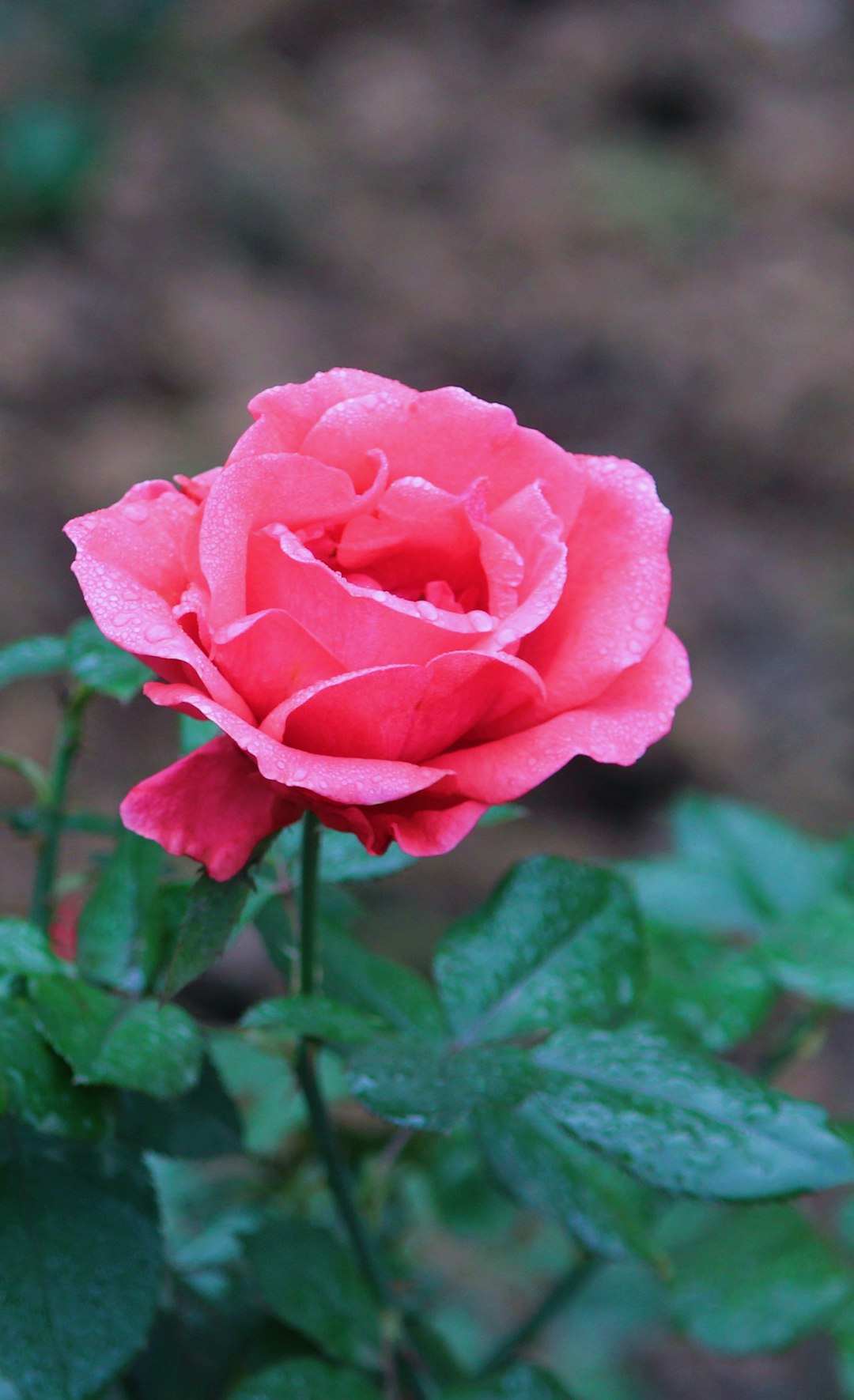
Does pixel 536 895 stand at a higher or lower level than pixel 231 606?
lower

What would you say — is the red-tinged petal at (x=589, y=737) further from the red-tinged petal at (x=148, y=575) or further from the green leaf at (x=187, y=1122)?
the green leaf at (x=187, y=1122)

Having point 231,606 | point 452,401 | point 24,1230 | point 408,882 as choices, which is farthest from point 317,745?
point 408,882

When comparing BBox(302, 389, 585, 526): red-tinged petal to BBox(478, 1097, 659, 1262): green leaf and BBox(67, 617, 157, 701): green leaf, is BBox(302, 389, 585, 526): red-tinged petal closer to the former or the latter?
BBox(67, 617, 157, 701): green leaf

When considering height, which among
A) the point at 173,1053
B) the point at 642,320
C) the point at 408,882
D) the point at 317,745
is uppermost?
the point at 317,745

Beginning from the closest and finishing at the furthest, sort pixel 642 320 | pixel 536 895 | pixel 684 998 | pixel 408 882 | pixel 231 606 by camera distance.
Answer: pixel 231 606 → pixel 536 895 → pixel 684 998 → pixel 408 882 → pixel 642 320

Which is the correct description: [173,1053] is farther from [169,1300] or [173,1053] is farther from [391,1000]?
[169,1300]

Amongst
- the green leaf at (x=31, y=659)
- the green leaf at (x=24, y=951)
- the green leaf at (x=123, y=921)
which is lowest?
the green leaf at (x=123, y=921)

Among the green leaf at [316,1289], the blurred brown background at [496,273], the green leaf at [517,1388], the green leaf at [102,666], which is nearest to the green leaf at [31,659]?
the green leaf at [102,666]
